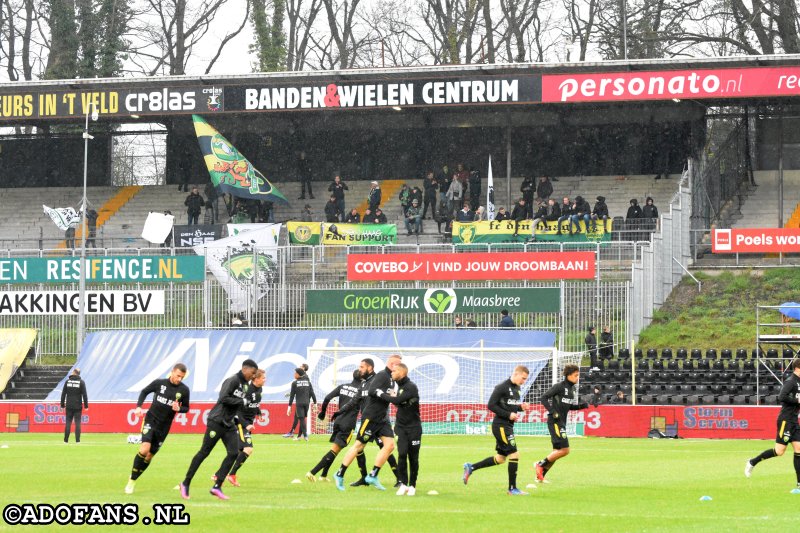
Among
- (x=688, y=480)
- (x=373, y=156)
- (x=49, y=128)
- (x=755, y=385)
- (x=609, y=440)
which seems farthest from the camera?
(x=49, y=128)

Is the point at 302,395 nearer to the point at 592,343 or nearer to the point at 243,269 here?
the point at 592,343

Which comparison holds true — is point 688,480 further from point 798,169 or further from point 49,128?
point 49,128

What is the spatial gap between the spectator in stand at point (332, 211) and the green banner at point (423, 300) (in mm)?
6475

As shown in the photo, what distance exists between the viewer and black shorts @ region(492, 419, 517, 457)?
17.4m

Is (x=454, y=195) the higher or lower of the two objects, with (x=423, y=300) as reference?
higher

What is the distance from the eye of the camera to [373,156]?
174ft

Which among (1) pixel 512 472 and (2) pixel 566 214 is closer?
(1) pixel 512 472

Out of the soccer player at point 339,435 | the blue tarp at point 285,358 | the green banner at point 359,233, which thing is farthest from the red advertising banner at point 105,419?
→ the soccer player at point 339,435

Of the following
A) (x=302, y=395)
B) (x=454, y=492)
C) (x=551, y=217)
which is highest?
(x=551, y=217)

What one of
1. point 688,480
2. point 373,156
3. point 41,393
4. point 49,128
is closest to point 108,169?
point 49,128

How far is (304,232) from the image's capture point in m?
43.5

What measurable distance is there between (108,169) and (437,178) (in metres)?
15.1

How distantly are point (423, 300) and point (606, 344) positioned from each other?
586 centimetres

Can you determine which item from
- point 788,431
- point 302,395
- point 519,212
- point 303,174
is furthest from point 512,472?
point 303,174
